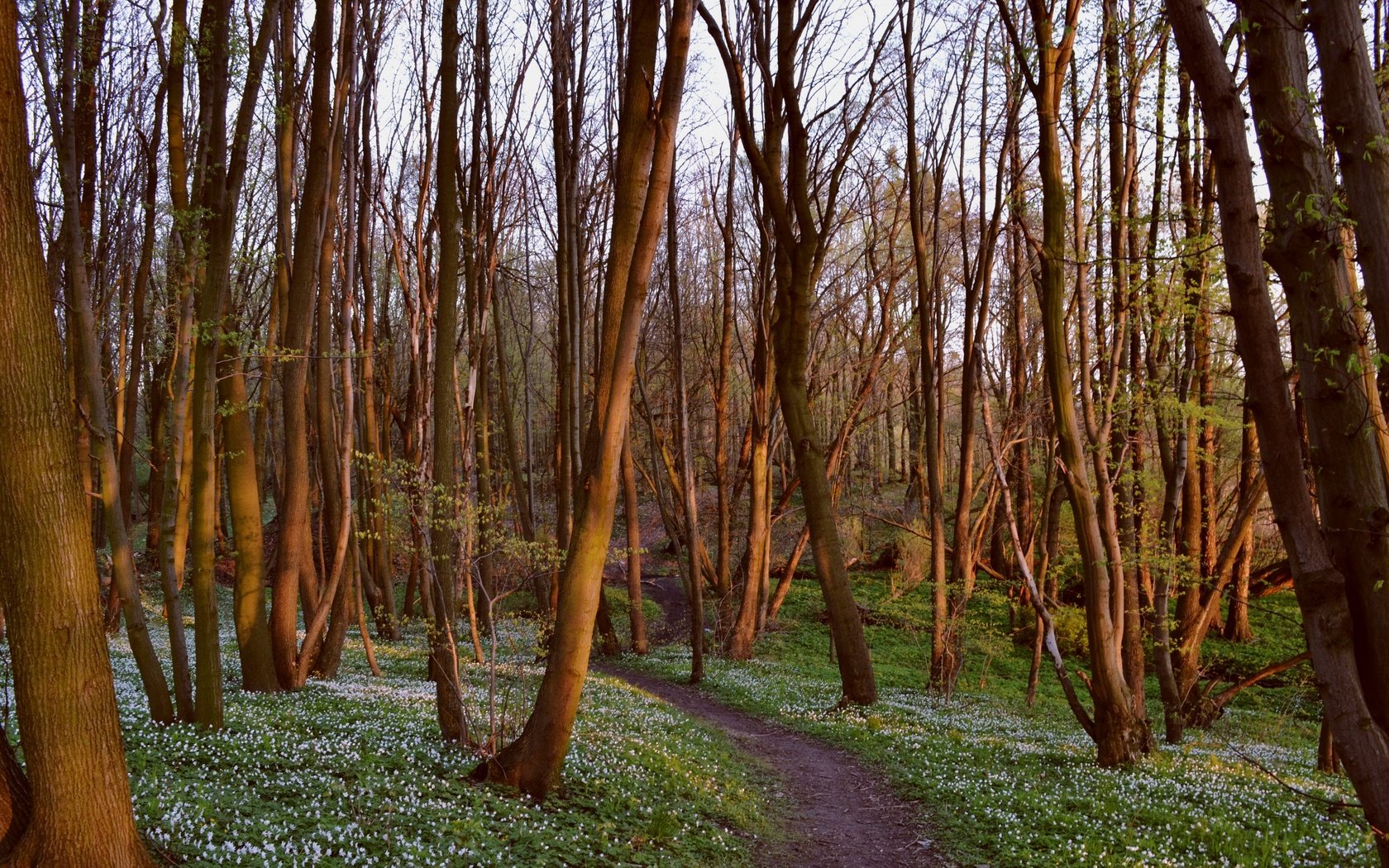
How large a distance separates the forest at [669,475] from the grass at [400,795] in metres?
0.06

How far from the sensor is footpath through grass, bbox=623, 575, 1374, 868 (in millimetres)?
7492

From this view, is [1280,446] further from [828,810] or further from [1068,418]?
[828,810]

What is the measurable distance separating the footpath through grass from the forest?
76 mm

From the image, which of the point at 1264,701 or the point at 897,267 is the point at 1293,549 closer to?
the point at 897,267

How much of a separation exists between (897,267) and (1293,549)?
67.8 ft

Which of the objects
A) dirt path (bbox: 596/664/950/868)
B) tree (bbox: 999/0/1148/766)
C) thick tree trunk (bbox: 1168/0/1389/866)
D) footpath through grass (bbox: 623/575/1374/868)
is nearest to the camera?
thick tree trunk (bbox: 1168/0/1389/866)

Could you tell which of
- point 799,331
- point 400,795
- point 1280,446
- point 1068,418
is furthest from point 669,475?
point 1280,446

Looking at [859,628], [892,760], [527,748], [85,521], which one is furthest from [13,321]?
[859,628]

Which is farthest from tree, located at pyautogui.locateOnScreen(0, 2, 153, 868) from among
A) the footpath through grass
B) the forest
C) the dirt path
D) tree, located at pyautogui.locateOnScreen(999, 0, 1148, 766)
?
tree, located at pyautogui.locateOnScreen(999, 0, 1148, 766)

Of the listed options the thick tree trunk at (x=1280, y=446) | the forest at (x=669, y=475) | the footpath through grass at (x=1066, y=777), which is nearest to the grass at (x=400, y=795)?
the forest at (x=669, y=475)

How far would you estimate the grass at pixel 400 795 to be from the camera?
5715mm

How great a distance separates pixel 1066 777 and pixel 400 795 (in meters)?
7.66

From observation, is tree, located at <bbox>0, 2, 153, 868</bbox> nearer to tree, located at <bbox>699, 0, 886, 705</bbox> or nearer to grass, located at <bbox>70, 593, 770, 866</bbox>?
grass, located at <bbox>70, 593, 770, 866</bbox>

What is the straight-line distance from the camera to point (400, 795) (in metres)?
7.08
